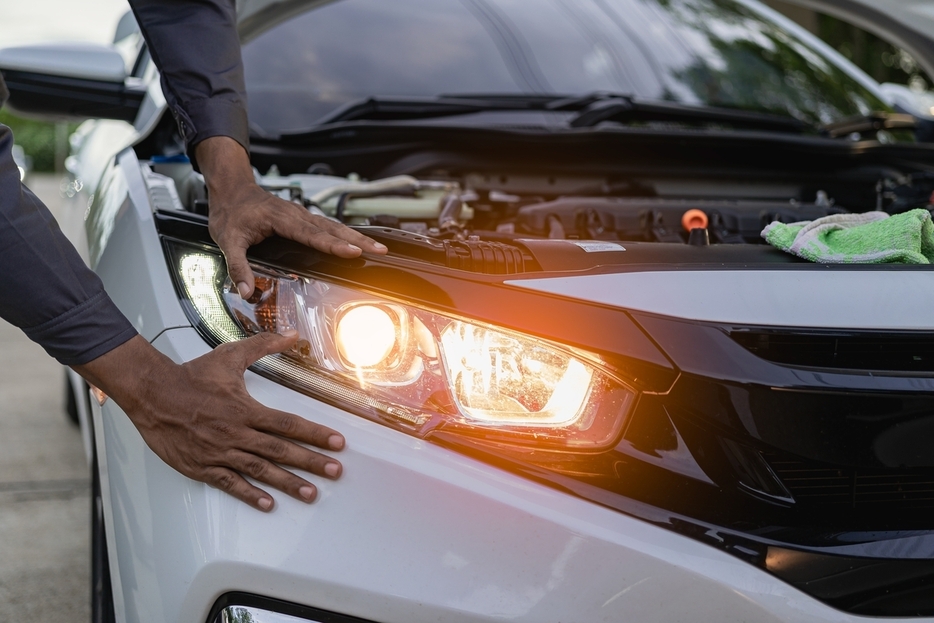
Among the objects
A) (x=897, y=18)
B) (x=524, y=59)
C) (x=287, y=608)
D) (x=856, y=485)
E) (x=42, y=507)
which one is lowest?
(x=42, y=507)

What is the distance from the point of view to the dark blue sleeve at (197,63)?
1485 millimetres

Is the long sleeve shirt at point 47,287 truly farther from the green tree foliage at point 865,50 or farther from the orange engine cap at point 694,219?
the green tree foliage at point 865,50

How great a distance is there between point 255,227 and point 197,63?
51 cm

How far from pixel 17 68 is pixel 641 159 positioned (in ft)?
4.93

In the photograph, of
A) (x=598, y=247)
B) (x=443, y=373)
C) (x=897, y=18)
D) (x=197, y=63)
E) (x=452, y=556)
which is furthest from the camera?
(x=897, y=18)

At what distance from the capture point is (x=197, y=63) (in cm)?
151

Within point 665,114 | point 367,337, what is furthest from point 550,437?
point 665,114

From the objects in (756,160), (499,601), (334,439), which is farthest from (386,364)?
(756,160)

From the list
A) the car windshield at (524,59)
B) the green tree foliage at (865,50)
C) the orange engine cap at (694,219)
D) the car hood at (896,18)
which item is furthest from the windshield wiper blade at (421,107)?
the green tree foliage at (865,50)

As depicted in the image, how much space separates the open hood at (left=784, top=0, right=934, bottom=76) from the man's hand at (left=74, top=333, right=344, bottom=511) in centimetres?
204

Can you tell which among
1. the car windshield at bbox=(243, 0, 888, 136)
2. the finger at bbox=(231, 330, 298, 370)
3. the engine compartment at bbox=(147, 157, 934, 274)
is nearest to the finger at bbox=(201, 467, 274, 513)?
the finger at bbox=(231, 330, 298, 370)

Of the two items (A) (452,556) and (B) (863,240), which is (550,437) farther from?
(B) (863,240)

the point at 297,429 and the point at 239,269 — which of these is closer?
the point at 297,429

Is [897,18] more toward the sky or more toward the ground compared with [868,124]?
more toward the sky
